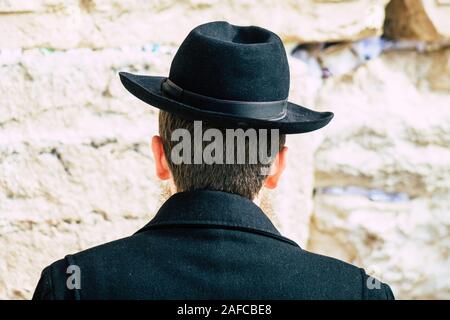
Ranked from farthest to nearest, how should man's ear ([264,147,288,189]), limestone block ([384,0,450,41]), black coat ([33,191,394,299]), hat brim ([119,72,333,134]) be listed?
limestone block ([384,0,450,41]) → man's ear ([264,147,288,189]) → hat brim ([119,72,333,134]) → black coat ([33,191,394,299])

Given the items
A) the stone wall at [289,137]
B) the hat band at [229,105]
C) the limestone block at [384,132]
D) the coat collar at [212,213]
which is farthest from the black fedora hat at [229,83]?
the limestone block at [384,132]

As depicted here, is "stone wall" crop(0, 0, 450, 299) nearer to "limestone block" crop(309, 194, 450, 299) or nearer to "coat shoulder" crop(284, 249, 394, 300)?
"limestone block" crop(309, 194, 450, 299)

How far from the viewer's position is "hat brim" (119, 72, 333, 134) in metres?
2.17

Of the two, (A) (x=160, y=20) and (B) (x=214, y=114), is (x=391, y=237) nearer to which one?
(A) (x=160, y=20)

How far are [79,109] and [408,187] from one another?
4.16 feet

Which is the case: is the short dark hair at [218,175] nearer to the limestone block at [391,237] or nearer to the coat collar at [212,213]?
the coat collar at [212,213]

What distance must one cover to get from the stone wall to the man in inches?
32.7

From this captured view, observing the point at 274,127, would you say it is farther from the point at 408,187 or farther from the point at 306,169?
the point at 408,187

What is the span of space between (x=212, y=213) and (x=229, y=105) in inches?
10.9

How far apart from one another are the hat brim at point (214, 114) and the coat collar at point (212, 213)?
0.54ft

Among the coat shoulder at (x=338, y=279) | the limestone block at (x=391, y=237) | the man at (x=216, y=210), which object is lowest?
the limestone block at (x=391, y=237)

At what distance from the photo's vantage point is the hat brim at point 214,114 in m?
2.17

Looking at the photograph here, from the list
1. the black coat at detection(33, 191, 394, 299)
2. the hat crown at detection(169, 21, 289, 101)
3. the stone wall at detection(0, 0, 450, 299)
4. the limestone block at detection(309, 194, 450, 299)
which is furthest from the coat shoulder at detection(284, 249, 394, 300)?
the limestone block at detection(309, 194, 450, 299)

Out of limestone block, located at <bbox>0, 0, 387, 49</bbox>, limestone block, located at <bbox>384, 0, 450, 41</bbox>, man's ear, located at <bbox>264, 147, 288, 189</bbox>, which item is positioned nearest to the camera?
man's ear, located at <bbox>264, 147, 288, 189</bbox>
